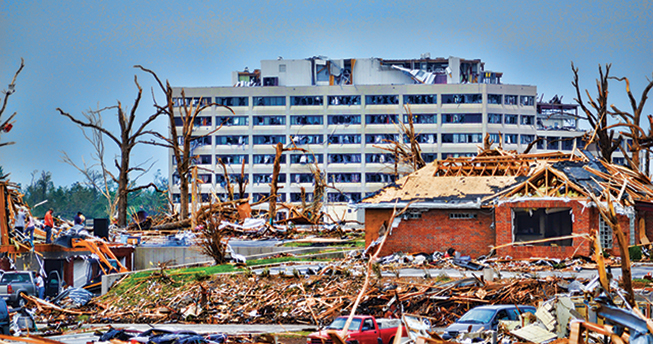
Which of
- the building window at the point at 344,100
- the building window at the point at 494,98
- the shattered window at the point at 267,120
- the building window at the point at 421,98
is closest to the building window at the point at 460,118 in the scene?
the building window at the point at 421,98

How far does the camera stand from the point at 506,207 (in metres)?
30.4

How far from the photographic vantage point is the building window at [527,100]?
305 feet

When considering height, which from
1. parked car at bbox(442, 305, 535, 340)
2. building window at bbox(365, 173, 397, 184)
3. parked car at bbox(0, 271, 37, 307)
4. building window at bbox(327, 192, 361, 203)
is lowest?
parked car at bbox(0, 271, 37, 307)

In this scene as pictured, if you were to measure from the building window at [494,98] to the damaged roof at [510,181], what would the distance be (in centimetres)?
5486

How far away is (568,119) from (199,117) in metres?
49.9

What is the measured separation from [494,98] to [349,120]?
17766mm


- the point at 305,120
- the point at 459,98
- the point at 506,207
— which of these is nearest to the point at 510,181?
the point at 506,207

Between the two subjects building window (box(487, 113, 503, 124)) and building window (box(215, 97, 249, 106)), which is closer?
building window (box(487, 113, 503, 124))

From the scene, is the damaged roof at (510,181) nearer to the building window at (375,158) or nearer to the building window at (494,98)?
the building window at (494,98)

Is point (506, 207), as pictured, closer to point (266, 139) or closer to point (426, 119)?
point (426, 119)

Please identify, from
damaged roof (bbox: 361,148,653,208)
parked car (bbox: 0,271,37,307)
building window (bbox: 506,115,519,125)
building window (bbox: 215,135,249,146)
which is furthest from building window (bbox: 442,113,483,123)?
parked car (bbox: 0,271,37,307)

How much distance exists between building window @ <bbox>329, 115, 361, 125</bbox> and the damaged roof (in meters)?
55.8

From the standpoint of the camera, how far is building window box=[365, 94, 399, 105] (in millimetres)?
91812

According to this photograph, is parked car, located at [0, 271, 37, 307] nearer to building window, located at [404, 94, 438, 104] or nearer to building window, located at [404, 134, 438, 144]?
building window, located at [404, 134, 438, 144]
